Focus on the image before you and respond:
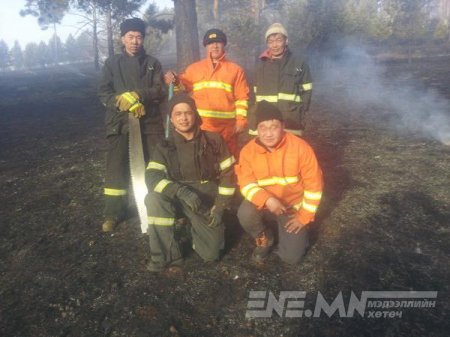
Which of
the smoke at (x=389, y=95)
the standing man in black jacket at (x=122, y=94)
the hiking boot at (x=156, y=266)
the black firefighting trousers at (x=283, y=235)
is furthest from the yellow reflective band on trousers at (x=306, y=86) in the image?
the smoke at (x=389, y=95)

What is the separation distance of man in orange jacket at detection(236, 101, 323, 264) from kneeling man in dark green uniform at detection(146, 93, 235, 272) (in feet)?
0.77

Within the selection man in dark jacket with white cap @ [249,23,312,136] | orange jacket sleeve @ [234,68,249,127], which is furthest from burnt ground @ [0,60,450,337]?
orange jacket sleeve @ [234,68,249,127]

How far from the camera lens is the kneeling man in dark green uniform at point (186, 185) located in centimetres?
331

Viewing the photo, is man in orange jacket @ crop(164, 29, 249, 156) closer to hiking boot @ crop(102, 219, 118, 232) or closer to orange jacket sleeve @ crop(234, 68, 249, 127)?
orange jacket sleeve @ crop(234, 68, 249, 127)

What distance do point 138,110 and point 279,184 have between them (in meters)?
1.76

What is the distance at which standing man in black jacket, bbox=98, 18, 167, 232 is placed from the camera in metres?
4.01

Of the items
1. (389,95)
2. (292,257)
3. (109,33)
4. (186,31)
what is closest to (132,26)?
→ (292,257)

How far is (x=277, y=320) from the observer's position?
2801 millimetres

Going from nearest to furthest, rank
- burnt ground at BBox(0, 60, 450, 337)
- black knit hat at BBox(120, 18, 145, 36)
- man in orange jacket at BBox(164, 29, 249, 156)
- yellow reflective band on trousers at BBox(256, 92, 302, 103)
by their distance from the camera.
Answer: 1. burnt ground at BBox(0, 60, 450, 337)
2. black knit hat at BBox(120, 18, 145, 36)
3. man in orange jacket at BBox(164, 29, 249, 156)
4. yellow reflective band on trousers at BBox(256, 92, 302, 103)

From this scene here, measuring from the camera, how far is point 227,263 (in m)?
3.53

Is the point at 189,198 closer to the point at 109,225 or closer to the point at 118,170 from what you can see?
the point at 118,170

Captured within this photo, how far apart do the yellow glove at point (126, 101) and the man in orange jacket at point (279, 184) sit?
1.35 m

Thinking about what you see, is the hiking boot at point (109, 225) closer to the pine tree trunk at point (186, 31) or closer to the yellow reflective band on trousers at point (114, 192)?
the yellow reflective band on trousers at point (114, 192)

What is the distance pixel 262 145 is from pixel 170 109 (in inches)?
38.1
